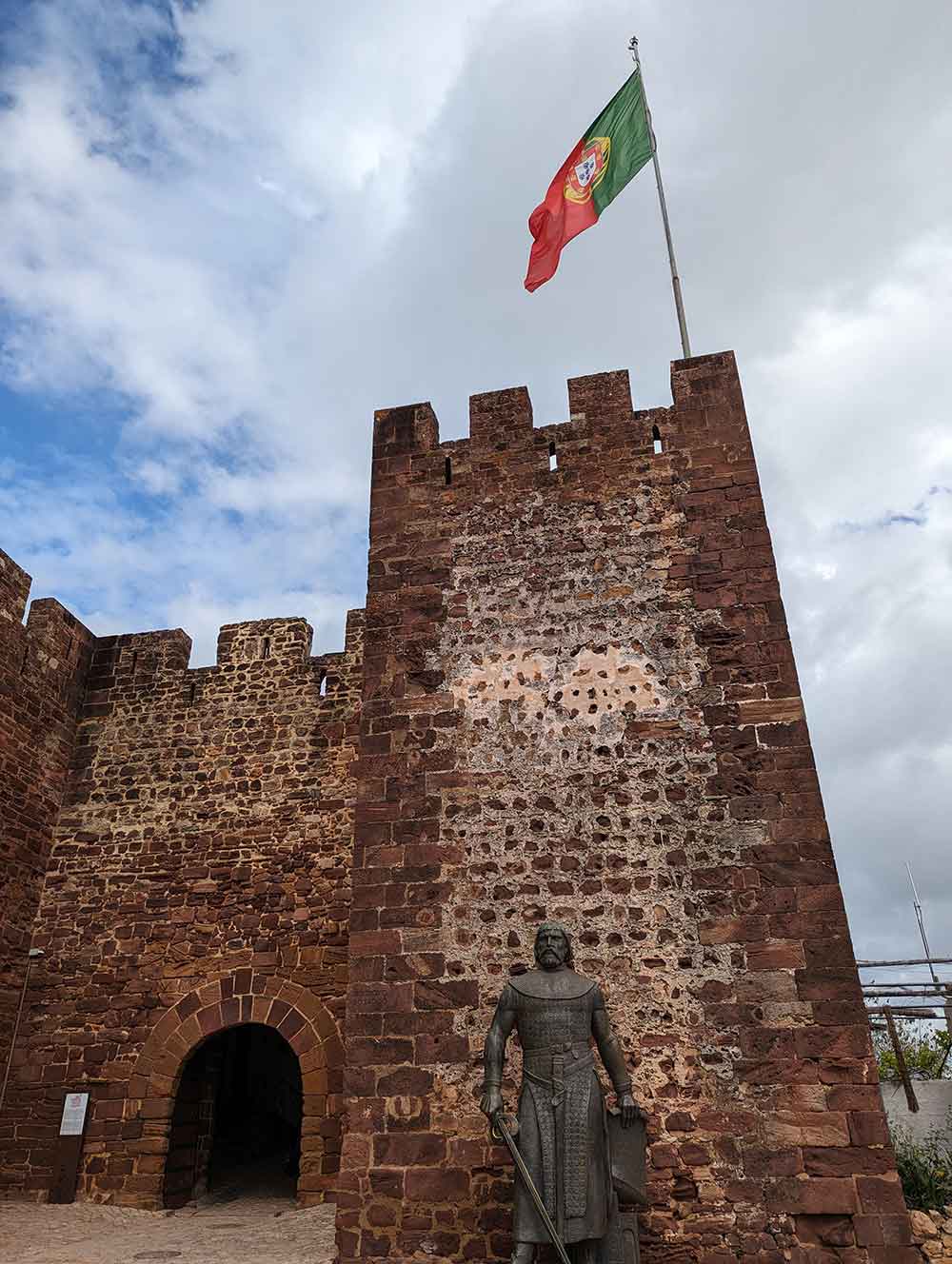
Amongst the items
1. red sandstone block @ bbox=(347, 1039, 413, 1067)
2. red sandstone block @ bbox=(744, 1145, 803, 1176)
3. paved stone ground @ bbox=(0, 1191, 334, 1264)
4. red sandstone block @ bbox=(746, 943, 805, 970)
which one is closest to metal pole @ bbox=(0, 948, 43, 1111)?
paved stone ground @ bbox=(0, 1191, 334, 1264)

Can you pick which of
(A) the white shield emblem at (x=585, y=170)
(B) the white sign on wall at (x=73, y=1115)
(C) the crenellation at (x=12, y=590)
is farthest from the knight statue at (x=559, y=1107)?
(C) the crenellation at (x=12, y=590)

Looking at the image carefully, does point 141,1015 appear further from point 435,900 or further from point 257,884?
point 435,900

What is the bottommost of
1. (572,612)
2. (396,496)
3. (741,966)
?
(741,966)

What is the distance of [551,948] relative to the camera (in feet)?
17.4

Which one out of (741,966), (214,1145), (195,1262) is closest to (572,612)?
(741,966)

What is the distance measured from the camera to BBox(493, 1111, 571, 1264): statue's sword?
4.56 meters

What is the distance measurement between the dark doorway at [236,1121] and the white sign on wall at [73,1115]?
0.92 meters

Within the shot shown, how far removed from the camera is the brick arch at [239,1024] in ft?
29.0

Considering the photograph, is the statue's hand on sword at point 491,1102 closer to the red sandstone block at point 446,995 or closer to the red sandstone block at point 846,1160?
the red sandstone block at point 446,995

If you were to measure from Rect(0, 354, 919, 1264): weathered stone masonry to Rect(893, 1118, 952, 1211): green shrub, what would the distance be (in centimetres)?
243

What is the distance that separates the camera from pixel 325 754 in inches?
414

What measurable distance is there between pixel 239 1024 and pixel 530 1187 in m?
5.58

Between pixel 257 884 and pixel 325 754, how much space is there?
156cm

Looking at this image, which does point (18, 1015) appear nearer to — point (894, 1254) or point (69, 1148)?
point (69, 1148)
